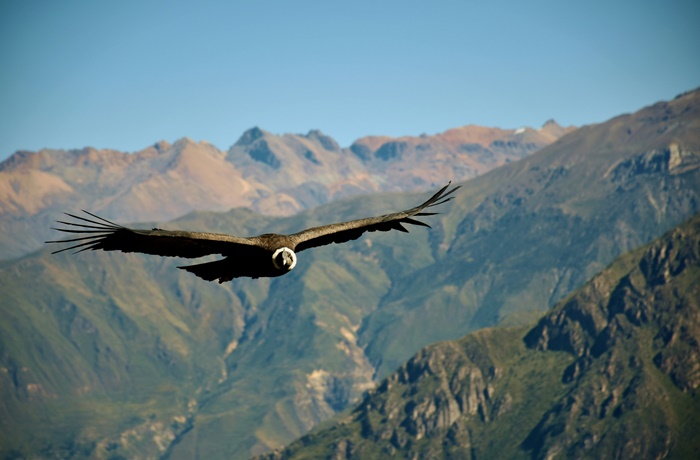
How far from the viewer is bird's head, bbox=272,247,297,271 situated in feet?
163

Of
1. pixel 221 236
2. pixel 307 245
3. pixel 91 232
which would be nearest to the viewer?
pixel 91 232

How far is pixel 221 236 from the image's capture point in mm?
51281

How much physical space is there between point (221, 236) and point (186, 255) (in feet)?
8.65

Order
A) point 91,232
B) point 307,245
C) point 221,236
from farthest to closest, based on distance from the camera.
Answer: point 307,245
point 221,236
point 91,232

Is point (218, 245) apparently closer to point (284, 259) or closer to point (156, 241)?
point (156, 241)

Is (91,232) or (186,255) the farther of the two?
(186,255)

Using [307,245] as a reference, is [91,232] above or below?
above

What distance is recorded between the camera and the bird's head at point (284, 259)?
49688 mm

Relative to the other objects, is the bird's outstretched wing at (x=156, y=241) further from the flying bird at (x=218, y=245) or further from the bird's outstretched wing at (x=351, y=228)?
the bird's outstretched wing at (x=351, y=228)

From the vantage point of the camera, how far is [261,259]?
5172cm

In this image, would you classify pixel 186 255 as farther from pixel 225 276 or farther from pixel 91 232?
pixel 91 232

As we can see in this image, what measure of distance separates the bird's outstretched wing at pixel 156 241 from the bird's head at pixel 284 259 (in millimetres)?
1455

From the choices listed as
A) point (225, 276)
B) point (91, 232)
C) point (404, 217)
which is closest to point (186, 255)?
point (225, 276)

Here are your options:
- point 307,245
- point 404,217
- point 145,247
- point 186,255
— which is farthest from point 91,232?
point 404,217
